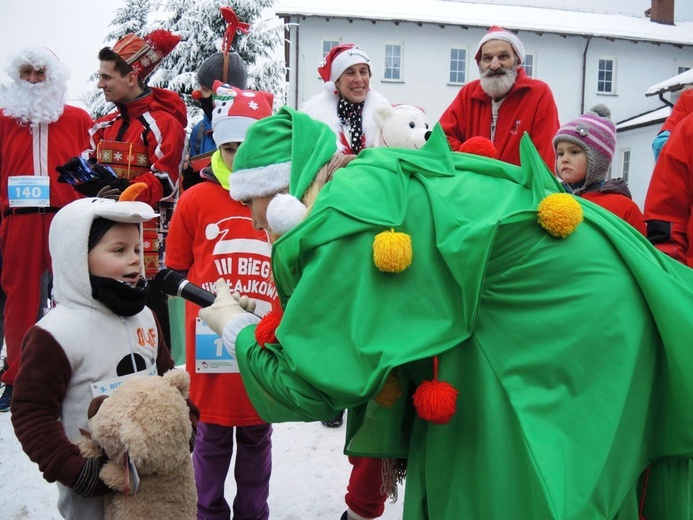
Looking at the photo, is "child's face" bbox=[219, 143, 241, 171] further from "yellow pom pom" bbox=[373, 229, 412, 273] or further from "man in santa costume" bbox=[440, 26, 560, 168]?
"yellow pom pom" bbox=[373, 229, 412, 273]

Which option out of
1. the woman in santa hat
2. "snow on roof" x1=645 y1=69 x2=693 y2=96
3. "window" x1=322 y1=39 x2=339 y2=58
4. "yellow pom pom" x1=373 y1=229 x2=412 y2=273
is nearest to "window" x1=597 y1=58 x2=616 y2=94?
"snow on roof" x1=645 y1=69 x2=693 y2=96

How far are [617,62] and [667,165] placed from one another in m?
24.5

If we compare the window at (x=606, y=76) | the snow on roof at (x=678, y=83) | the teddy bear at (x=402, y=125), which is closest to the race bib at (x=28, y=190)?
the teddy bear at (x=402, y=125)

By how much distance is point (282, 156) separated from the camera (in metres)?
1.72

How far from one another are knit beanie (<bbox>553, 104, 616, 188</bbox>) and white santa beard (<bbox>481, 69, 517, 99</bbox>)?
477 mm

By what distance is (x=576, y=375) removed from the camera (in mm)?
1389

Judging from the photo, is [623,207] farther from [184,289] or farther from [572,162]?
[184,289]

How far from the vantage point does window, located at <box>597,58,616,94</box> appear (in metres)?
24.4

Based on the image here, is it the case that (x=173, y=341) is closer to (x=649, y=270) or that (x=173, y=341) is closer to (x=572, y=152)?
(x=572, y=152)

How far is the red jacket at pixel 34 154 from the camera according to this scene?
4.32 meters

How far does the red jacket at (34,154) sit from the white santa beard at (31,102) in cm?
6

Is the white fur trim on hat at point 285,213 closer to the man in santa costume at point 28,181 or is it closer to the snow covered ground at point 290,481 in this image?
the snow covered ground at point 290,481

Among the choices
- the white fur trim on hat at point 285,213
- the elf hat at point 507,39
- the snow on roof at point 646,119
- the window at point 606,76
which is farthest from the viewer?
the window at point 606,76

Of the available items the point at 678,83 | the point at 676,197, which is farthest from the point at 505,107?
the point at 678,83
